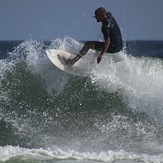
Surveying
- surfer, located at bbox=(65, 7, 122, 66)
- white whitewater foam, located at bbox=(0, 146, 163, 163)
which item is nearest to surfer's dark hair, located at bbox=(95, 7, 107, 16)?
surfer, located at bbox=(65, 7, 122, 66)

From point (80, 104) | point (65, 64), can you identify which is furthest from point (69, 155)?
point (65, 64)

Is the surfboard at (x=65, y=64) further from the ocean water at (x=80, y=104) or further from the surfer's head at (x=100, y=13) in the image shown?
the surfer's head at (x=100, y=13)

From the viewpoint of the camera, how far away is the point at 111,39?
850 cm

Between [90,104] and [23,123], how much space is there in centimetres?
170

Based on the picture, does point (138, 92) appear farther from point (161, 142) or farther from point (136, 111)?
point (161, 142)

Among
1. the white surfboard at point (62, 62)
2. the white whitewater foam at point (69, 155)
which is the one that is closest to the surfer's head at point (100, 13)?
the white surfboard at point (62, 62)

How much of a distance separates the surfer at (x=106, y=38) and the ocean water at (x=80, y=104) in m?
0.41

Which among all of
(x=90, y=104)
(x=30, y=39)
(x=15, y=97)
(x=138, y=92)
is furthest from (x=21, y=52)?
(x=138, y=92)

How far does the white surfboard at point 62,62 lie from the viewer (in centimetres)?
888

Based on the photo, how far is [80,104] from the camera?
900 cm

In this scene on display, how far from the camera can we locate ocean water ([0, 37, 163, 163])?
7.23 metres

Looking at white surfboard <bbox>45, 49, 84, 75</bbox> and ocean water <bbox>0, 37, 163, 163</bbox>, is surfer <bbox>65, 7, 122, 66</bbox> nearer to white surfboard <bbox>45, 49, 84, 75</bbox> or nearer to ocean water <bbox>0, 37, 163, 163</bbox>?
white surfboard <bbox>45, 49, 84, 75</bbox>

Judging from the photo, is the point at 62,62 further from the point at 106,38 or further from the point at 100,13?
the point at 100,13

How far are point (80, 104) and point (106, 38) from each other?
154 centimetres
